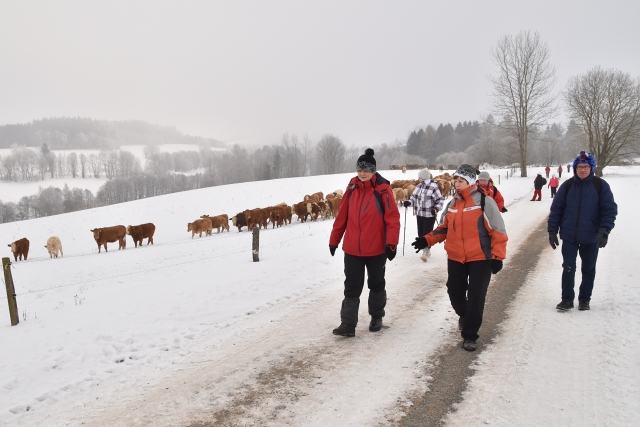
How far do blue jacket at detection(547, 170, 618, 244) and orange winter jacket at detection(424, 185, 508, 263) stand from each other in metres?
1.81

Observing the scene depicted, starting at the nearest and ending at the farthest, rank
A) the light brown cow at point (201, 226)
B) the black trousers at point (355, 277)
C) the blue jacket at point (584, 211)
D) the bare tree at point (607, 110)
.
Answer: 1. the black trousers at point (355, 277)
2. the blue jacket at point (584, 211)
3. the light brown cow at point (201, 226)
4. the bare tree at point (607, 110)

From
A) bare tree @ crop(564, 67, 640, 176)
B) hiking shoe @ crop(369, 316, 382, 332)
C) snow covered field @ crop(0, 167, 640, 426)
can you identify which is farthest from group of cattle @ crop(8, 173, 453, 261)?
bare tree @ crop(564, 67, 640, 176)

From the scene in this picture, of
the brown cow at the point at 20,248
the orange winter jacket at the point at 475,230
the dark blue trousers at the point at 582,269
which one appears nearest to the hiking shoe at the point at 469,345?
the orange winter jacket at the point at 475,230

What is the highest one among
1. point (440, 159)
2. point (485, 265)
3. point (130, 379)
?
point (440, 159)

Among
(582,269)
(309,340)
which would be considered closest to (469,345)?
(309,340)

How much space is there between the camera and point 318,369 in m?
4.10

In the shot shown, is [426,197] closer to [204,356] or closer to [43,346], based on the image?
[204,356]

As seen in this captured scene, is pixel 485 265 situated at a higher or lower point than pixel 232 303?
higher

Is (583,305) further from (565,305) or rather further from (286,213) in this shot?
(286,213)

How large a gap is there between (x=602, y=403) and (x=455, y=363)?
125 centimetres

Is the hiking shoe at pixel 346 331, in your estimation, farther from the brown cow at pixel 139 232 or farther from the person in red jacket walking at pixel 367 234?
the brown cow at pixel 139 232

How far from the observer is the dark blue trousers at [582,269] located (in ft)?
17.8

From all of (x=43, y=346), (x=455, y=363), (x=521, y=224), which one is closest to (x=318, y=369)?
(x=455, y=363)

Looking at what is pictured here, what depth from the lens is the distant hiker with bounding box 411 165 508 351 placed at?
4.35 metres
